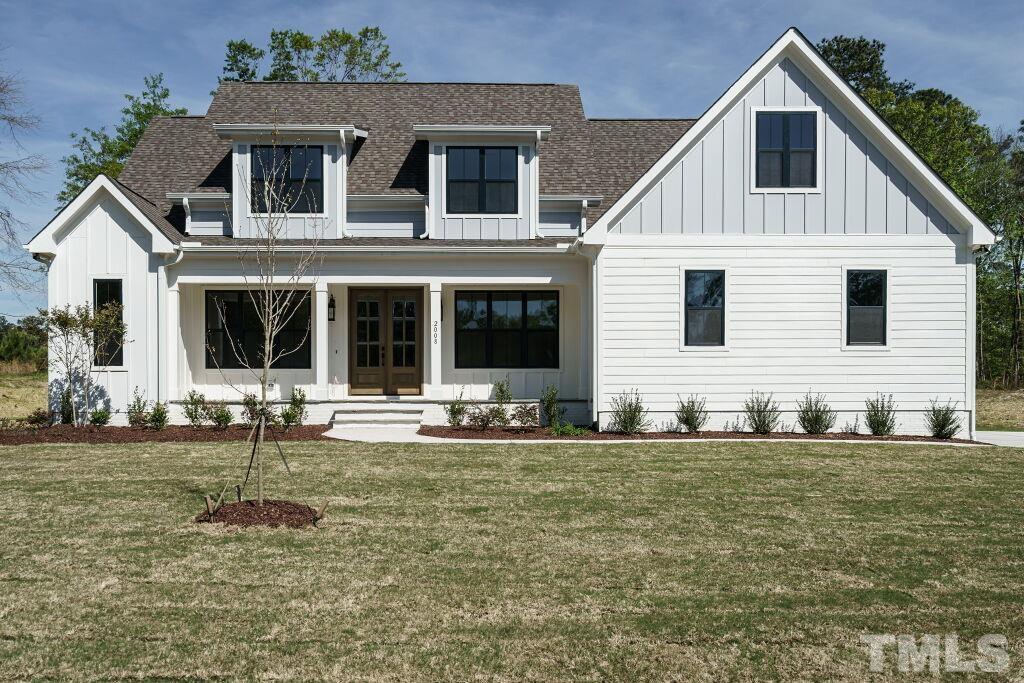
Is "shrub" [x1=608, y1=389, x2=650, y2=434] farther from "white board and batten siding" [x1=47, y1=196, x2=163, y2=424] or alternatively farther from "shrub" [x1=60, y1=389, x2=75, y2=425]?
"shrub" [x1=60, y1=389, x2=75, y2=425]

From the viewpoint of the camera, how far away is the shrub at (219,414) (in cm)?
1524

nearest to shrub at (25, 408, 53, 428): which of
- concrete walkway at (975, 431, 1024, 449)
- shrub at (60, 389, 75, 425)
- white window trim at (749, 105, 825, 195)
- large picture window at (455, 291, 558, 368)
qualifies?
shrub at (60, 389, 75, 425)

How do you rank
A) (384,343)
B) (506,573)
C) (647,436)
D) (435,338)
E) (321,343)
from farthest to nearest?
(384,343) → (435,338) → (321,343) → (647,436) → (506,573)

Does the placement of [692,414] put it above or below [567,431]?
above

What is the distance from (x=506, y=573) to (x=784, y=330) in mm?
10429

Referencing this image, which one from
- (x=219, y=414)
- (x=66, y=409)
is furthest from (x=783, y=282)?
(x=66, y=409)

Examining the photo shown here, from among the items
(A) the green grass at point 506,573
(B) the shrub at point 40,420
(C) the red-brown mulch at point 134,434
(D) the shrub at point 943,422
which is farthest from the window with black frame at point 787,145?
(B) the shrub at point 40,420

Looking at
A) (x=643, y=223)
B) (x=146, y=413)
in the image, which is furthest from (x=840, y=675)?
(x=146, y=413)

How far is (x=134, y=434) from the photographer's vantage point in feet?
47.4

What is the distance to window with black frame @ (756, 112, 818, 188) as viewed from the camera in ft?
48.5

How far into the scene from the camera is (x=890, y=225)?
14.8m

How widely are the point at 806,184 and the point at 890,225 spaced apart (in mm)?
1745

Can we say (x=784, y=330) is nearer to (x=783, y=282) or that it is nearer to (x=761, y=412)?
(x=783, y=282)

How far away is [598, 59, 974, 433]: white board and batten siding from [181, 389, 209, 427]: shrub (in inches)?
308
